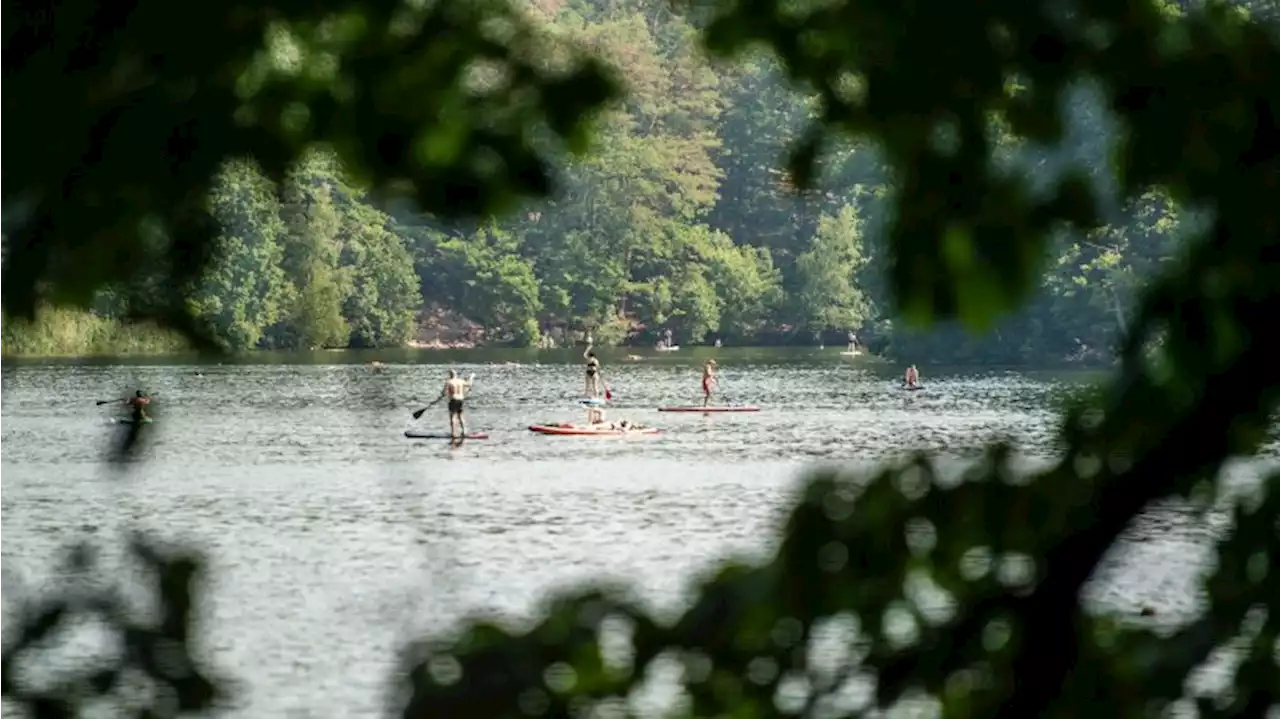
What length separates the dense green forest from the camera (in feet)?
4.17

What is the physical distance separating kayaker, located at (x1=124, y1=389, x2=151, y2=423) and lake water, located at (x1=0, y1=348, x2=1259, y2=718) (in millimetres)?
13

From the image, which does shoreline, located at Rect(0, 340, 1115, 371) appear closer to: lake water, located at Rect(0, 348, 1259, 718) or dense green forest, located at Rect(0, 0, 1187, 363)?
dense green forest, located at Rect(0, 0, 1187, 363)

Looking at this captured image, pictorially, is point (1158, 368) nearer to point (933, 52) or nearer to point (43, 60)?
point (933, 52)

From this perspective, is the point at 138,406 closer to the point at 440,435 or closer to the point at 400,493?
the point at 400,493

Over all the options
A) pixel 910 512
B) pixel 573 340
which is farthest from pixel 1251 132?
pixel 573 340

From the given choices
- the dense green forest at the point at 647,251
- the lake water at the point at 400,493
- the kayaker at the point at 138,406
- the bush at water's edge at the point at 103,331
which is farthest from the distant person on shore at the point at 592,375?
the bush at water's edge at the point at 103,331

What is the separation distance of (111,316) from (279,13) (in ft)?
0.65

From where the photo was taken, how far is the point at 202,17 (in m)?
1.15

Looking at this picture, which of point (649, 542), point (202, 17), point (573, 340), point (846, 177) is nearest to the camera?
point (202, 17)

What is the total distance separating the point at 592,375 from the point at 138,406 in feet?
139

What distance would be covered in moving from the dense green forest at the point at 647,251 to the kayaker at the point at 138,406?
0.04 meters

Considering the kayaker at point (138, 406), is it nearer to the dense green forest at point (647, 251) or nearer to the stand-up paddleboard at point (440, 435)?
the dense green forest at point (647, 251)

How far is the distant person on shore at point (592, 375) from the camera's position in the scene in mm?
42125

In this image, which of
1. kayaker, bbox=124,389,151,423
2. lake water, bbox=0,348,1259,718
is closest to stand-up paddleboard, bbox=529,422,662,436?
lake water, bbox=0,348,1259,718
